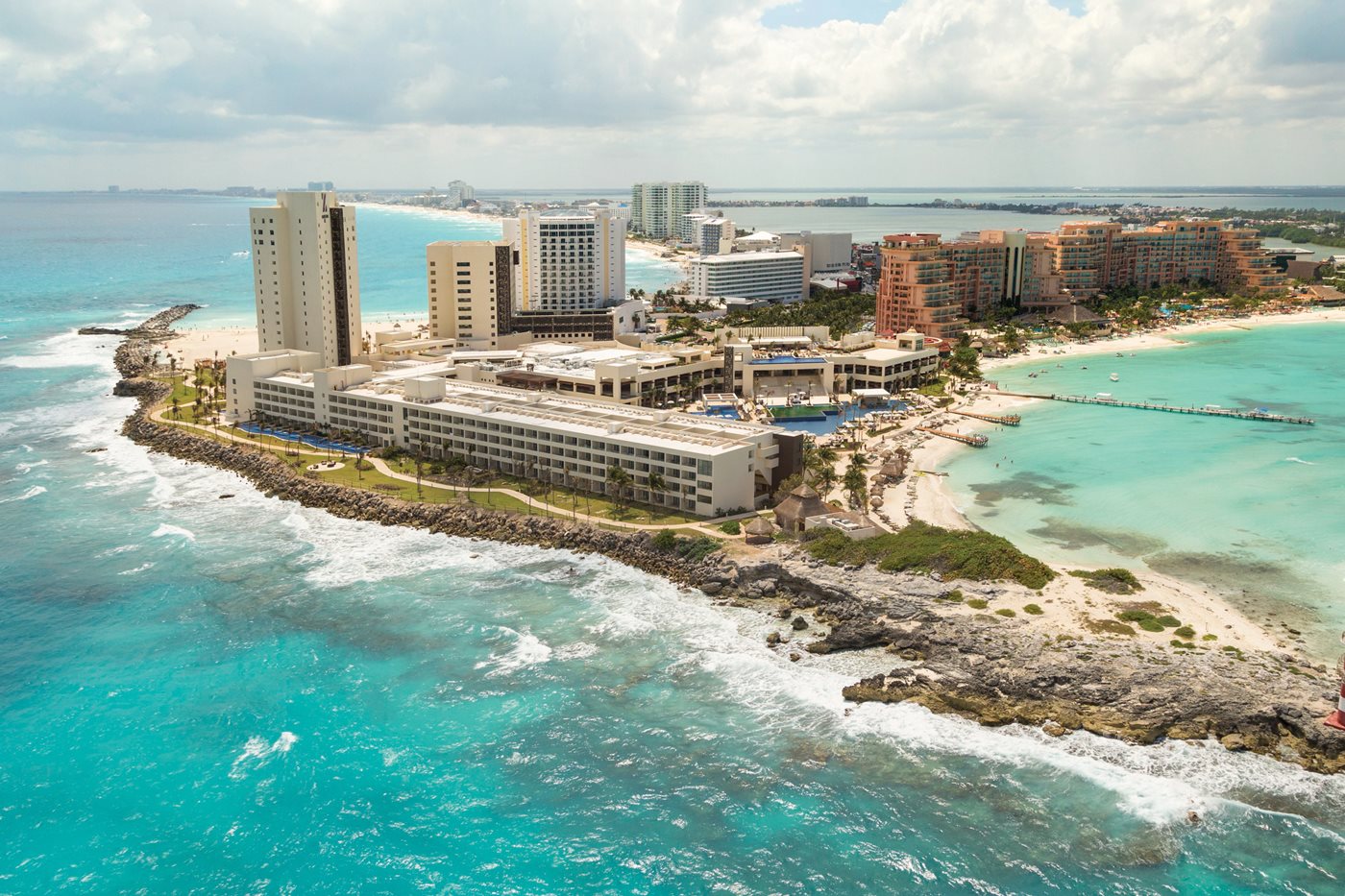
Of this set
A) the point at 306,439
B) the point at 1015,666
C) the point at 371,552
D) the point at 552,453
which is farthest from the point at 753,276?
the point at 1015,666

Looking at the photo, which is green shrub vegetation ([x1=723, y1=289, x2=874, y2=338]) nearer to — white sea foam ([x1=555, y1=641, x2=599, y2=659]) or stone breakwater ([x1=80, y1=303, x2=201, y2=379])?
stone breakwater ([x1=80, y1=303, x2=201, y2=379])

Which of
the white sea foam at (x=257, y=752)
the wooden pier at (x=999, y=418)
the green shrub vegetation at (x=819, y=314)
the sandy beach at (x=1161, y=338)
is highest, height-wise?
the green shrub vegetation at (x=819, y=314)

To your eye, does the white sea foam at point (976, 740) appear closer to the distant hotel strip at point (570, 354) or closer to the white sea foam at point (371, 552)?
the white sea foam at point (371, 552)

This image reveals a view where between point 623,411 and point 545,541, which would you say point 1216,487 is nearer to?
point 623,411

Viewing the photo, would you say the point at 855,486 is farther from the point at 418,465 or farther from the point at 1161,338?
the point at 1161,338

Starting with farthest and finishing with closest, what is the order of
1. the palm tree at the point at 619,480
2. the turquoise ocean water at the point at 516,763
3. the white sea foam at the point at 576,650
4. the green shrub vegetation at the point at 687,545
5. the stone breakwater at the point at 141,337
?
the stone breakwater at the point at 141,337
the palm tree at the point at 619,480
the green shrub vegetation at the point at 687,545
the white sea foam at the point at 576,650
the turquoise ocean water at the point at 516,763

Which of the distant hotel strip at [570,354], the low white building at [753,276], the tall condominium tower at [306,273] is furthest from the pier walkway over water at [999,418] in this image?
the low white building at [753,276]

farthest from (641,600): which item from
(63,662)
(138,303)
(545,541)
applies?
(138,303)
